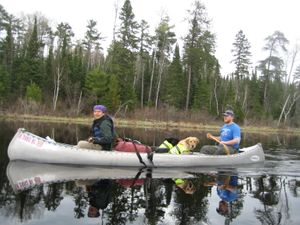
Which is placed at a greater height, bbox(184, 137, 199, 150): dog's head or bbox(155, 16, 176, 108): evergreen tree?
bbox(155, 16, 176, 108): evergreen tree

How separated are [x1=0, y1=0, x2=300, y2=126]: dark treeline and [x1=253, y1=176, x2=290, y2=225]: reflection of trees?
90.8 ft

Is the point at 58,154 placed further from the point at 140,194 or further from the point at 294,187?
the point at 294,187

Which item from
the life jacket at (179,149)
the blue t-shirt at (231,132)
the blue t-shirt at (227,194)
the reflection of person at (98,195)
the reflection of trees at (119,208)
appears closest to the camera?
the reflection of trees at (119,208)

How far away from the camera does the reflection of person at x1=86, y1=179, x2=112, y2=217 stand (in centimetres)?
633

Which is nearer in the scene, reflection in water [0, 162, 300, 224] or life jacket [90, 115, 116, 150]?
reflection in water [0, 162, 300, 224]

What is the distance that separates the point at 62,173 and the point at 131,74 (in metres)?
36.9

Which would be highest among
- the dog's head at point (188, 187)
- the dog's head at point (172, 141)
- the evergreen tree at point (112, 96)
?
the evergreen tree at point (112, 96)

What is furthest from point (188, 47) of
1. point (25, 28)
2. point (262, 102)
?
point (25, 28)

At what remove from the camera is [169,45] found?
4697cm

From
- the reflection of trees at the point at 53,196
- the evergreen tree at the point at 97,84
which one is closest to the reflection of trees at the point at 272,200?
the reflection of trees at the point at 53,196

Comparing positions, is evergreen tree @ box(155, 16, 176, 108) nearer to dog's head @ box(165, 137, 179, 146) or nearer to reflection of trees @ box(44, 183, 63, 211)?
dog's head @ box(165, 137, 179, 146)

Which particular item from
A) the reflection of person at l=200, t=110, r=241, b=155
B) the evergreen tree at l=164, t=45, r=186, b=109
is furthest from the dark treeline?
the reflection of person at l=200, t=110, r=241, b=155

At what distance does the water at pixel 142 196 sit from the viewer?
6098 mm

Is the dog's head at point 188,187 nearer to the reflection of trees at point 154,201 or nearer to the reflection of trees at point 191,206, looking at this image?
the reflection of trees at point 191,206
